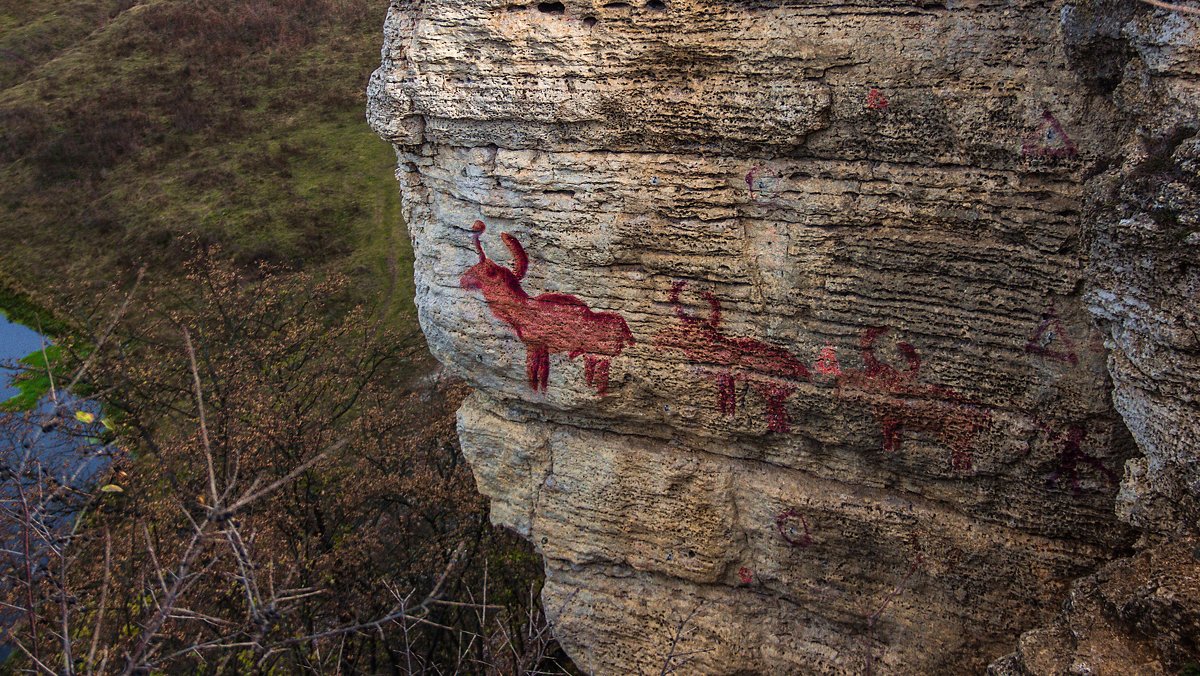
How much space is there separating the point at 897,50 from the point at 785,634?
487cm

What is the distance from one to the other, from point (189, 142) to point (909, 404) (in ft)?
76.0

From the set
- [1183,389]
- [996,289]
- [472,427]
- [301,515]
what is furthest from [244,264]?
[1183,389]

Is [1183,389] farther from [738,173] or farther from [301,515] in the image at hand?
[301,515]

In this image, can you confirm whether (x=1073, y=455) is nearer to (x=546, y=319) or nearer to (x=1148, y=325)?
(x=1148, y=325)

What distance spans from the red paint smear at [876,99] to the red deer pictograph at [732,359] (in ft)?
5.71

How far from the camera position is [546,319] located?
21.7 feet

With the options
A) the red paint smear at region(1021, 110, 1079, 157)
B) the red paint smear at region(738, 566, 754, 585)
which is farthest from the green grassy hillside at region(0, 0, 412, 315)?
the red paint smear at region(1021, 110, 1079, 157)

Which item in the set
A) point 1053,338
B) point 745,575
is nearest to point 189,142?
point 745,575

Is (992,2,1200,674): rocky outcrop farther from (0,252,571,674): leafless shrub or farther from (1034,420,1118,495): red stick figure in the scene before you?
(0,252,571,674): leafless shrub

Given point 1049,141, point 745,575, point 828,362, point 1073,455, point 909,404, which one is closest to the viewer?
point 1049,141

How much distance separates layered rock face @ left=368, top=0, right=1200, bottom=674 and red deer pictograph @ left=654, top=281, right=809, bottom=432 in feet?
0.08

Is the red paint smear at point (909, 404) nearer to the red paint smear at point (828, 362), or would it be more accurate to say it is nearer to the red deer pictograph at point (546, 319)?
the red paint smear at point (828, 362)

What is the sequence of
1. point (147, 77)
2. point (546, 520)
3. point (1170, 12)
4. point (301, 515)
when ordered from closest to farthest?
point (1170, 12) < point (546, 520) < point (301, 515) < point (147, 77)

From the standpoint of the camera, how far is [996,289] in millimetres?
5328
